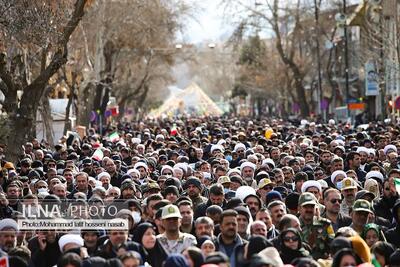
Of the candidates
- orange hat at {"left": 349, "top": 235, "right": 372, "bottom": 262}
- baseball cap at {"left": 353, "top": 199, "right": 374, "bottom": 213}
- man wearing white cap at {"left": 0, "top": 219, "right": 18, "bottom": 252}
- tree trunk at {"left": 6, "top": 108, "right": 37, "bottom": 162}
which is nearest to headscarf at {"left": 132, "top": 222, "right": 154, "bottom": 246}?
man wearing white cap at {"left": 0, "top": 219, "right": 18, "bottom": 252}

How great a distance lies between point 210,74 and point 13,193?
576ft

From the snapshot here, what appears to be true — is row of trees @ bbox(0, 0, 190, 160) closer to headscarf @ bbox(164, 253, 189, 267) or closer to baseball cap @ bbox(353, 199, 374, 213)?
baseball cap @ bbox(353, 199, 374, 213)

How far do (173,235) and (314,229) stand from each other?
1424 mm

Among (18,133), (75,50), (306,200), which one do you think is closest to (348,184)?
(306,200)

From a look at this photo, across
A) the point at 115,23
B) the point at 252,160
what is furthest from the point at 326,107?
the point at 252,160

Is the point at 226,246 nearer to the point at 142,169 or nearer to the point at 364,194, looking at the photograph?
the point at 364,194

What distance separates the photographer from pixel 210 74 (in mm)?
190000

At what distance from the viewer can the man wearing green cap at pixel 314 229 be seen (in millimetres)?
10391

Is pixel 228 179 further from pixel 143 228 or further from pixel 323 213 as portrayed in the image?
pixel 143 228

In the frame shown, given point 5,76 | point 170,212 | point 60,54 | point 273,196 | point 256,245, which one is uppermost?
point 60,54

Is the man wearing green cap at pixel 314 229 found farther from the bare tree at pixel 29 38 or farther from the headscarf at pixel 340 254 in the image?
the bare tree at pixel 29 38

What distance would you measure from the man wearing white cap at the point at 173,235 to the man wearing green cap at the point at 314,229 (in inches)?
45.8

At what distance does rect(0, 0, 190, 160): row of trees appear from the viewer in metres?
21.6

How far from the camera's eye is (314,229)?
10820 mm
